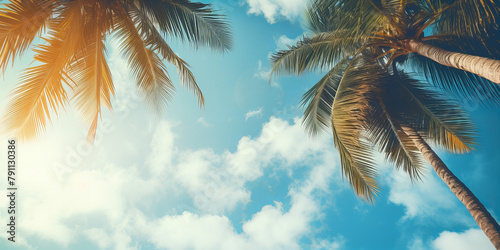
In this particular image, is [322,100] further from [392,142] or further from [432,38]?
[432,38]

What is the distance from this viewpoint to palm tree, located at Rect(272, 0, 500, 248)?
5594 millimetres

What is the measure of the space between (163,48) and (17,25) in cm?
258

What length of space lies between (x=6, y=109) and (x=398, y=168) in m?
7.76

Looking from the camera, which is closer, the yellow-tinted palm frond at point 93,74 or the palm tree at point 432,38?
the palm tree at point 432,38

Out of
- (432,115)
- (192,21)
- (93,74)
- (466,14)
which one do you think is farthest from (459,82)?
(93,74)

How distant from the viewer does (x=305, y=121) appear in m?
7.80

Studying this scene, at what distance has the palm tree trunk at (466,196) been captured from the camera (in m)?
4.24

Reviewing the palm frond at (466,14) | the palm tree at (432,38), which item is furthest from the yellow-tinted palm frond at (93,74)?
the palm frond at (466,14)

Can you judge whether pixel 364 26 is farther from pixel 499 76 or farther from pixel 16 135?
pixel 16 135

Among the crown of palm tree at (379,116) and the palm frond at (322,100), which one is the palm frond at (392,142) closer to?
the crown of palm tree at (379,116)

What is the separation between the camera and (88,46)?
209 inches

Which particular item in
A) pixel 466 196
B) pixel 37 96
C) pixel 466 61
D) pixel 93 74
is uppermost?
pixel 93 74

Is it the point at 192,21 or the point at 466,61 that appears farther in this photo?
the point at 192,21

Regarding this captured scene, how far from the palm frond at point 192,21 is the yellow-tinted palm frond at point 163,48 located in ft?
0.76
